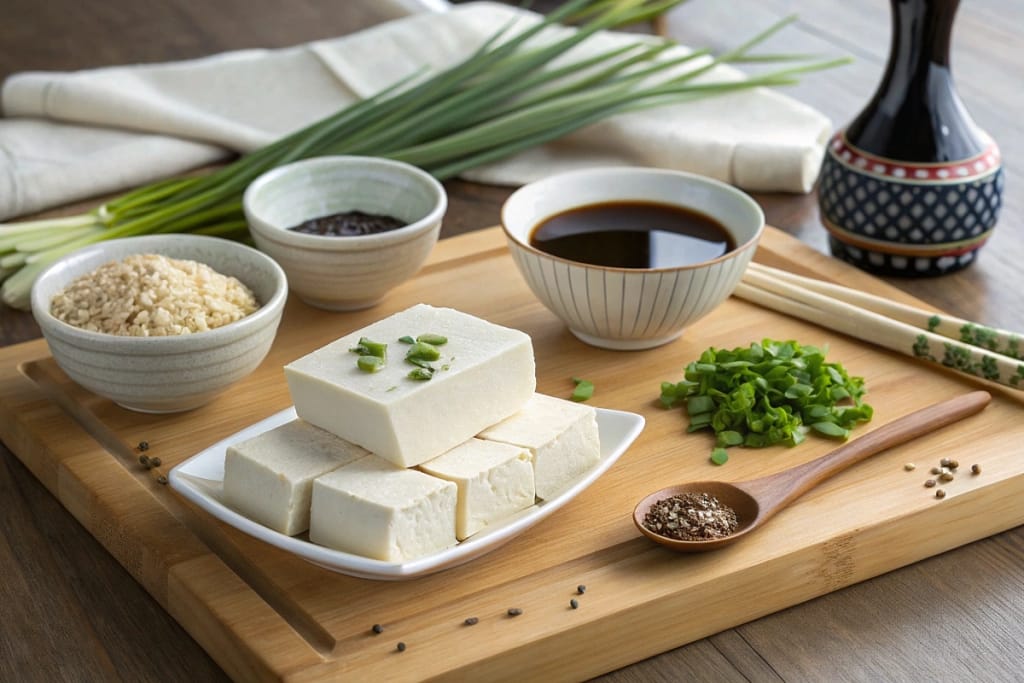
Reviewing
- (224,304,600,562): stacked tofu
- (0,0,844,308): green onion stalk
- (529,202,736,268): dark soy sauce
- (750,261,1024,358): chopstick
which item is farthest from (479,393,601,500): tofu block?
(0,0,844,308): green onion stalk

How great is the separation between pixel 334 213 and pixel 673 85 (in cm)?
77

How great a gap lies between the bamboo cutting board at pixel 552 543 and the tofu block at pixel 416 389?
0.44 ft

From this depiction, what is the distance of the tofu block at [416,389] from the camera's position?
124 centimetres

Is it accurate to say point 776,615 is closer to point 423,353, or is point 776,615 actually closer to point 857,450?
point 857,450

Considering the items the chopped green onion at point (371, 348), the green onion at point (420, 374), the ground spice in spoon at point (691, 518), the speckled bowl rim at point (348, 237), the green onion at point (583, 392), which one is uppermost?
the green onion at point (420, 374)

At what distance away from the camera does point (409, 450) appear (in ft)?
4.09

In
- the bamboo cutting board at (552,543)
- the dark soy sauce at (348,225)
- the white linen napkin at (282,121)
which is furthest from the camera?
the white linen napkin at (282,121)

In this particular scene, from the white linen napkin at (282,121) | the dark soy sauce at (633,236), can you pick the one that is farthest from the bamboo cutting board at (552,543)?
the white linen napkin at (282,121)

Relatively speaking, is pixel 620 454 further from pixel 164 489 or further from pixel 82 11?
pixel 82 11

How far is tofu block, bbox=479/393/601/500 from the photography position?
131cm

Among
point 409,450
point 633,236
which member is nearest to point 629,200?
point 633,236

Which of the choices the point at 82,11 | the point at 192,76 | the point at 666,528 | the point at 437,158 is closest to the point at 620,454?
the point at 666,528

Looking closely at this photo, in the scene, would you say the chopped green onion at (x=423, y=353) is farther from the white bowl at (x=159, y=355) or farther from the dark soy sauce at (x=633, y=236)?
the dark soy sauce at (x=633, y=236)

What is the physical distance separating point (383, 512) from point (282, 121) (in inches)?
56.6
